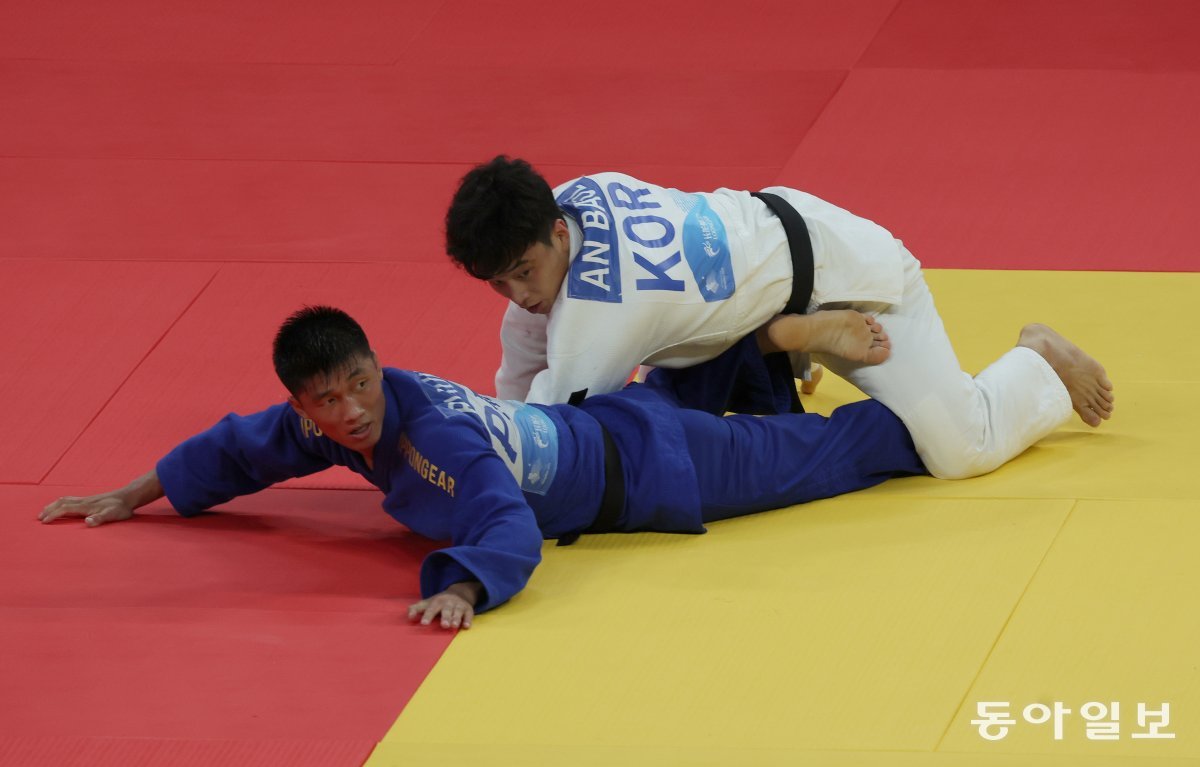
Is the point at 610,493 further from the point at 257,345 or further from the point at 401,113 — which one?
the point at 401,113

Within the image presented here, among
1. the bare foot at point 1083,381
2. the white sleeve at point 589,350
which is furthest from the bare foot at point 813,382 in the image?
the white sleeve at point 589,350

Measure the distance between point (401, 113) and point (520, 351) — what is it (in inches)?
116

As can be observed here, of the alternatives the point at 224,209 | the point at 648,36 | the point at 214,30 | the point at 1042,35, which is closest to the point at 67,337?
the point at 224,209

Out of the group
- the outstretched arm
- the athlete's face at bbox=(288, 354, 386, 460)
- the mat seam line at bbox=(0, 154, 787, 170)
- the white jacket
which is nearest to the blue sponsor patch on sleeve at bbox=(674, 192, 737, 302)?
the white jacket

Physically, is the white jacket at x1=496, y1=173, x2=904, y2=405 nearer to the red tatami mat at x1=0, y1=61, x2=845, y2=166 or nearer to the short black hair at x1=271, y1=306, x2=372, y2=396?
the short black hair at x1=271, y1=306, x2=372, y2=396

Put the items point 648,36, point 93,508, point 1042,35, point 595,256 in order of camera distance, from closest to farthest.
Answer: point 595,256, point 93,508, point 1042,35, point 648,36

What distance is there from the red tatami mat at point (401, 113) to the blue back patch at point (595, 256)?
246 cm

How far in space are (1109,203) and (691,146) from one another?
1586 mm

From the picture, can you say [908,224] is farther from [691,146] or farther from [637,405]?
[637,405]

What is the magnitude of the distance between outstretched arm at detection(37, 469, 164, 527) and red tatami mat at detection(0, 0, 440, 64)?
388 cm


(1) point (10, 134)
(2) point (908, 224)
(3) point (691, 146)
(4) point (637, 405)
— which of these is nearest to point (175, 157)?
(1) point (10, 134)

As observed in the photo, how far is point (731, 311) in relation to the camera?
4086 mm

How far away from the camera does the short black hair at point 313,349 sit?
3523 mm

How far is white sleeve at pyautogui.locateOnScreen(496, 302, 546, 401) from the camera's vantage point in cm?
425
